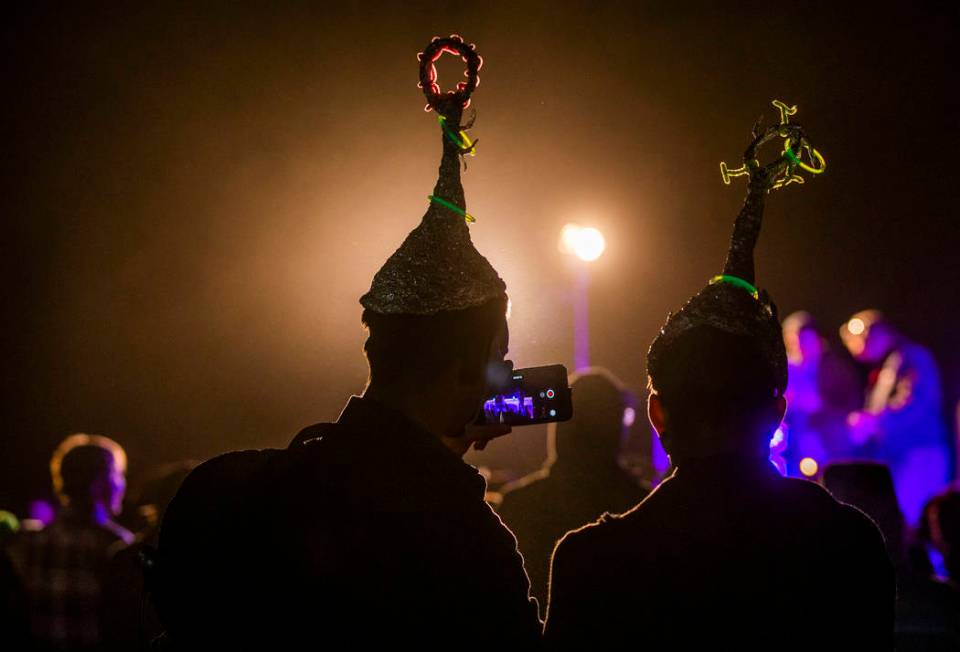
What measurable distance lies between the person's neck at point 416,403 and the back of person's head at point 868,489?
1.56m

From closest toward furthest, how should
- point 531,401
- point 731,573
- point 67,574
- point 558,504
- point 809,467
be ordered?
point 731,573, point 531,401, point 558,504, point 67,574, point 809,467

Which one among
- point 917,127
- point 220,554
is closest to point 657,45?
point 917,127

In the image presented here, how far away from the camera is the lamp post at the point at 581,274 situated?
25.0ft

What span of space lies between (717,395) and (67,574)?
3.57 metres

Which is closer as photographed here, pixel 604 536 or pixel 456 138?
pixel 604 536

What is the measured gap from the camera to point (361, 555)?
4.05 feet

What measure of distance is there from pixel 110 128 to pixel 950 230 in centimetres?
945

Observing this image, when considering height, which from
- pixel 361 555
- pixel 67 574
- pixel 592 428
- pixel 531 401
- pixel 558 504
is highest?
pixel 531 401

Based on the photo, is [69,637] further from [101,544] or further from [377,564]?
[377,564]

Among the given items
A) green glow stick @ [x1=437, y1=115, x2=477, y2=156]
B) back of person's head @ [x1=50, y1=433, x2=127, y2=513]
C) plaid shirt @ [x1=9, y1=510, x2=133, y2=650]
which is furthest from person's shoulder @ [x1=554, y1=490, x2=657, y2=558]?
back of person's head @ [x1=50, y1=433, x2=127, y2=513]

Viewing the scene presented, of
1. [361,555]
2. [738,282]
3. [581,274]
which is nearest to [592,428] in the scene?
[738,282]

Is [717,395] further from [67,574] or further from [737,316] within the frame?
[67,574]

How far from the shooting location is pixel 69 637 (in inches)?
135

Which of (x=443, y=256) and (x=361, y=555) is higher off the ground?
(x=443, y=256)
